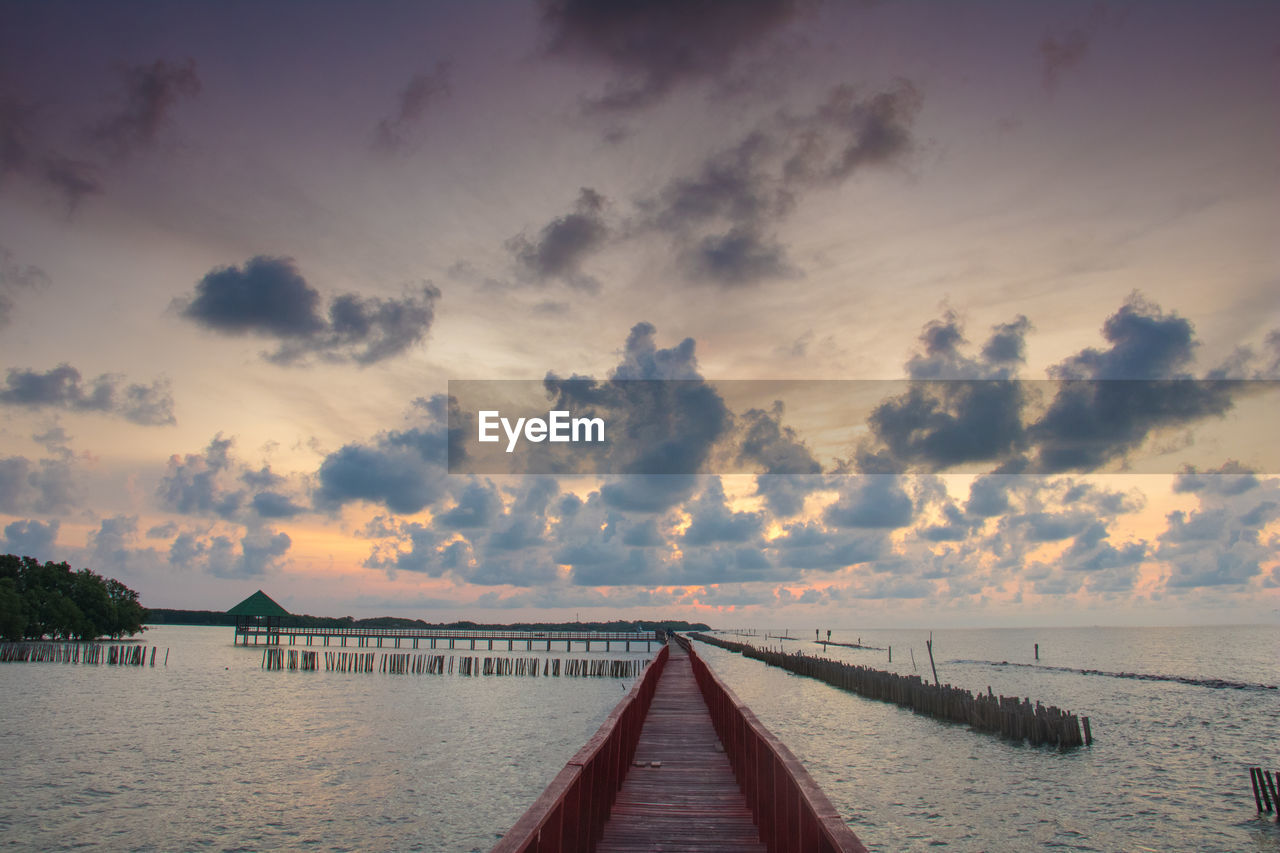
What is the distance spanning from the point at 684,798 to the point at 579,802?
15.7 feet

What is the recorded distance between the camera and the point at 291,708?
42250mm

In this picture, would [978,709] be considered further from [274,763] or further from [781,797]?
[781,797]

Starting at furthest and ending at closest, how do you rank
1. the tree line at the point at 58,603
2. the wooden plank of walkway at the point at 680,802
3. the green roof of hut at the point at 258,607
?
the green roof of hut at the point at 258,607
the tree line at the point at 58,603
the wooden plank of walkway at the point at 680,802

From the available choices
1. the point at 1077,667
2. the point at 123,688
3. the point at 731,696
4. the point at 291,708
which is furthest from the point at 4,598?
the point at 1077,667

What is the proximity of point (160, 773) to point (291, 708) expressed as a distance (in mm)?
18068

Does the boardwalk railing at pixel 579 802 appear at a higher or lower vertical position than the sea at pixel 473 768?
higher

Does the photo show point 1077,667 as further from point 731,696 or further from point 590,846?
point 590,846

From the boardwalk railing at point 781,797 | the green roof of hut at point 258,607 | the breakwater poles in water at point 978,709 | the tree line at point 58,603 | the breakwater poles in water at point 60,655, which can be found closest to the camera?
the boardwalk railing at point 781,797

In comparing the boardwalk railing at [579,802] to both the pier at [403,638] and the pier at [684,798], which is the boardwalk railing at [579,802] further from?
the pier at [403,638]

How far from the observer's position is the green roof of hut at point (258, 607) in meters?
85.2

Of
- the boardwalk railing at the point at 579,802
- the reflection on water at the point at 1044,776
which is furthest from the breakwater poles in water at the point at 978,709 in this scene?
the boardwalk railing at the point at 579,802

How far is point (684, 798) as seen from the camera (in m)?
11.4

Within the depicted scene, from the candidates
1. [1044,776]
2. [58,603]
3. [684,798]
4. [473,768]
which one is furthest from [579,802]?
[58,603]

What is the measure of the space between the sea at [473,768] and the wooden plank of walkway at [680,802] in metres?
4.81
